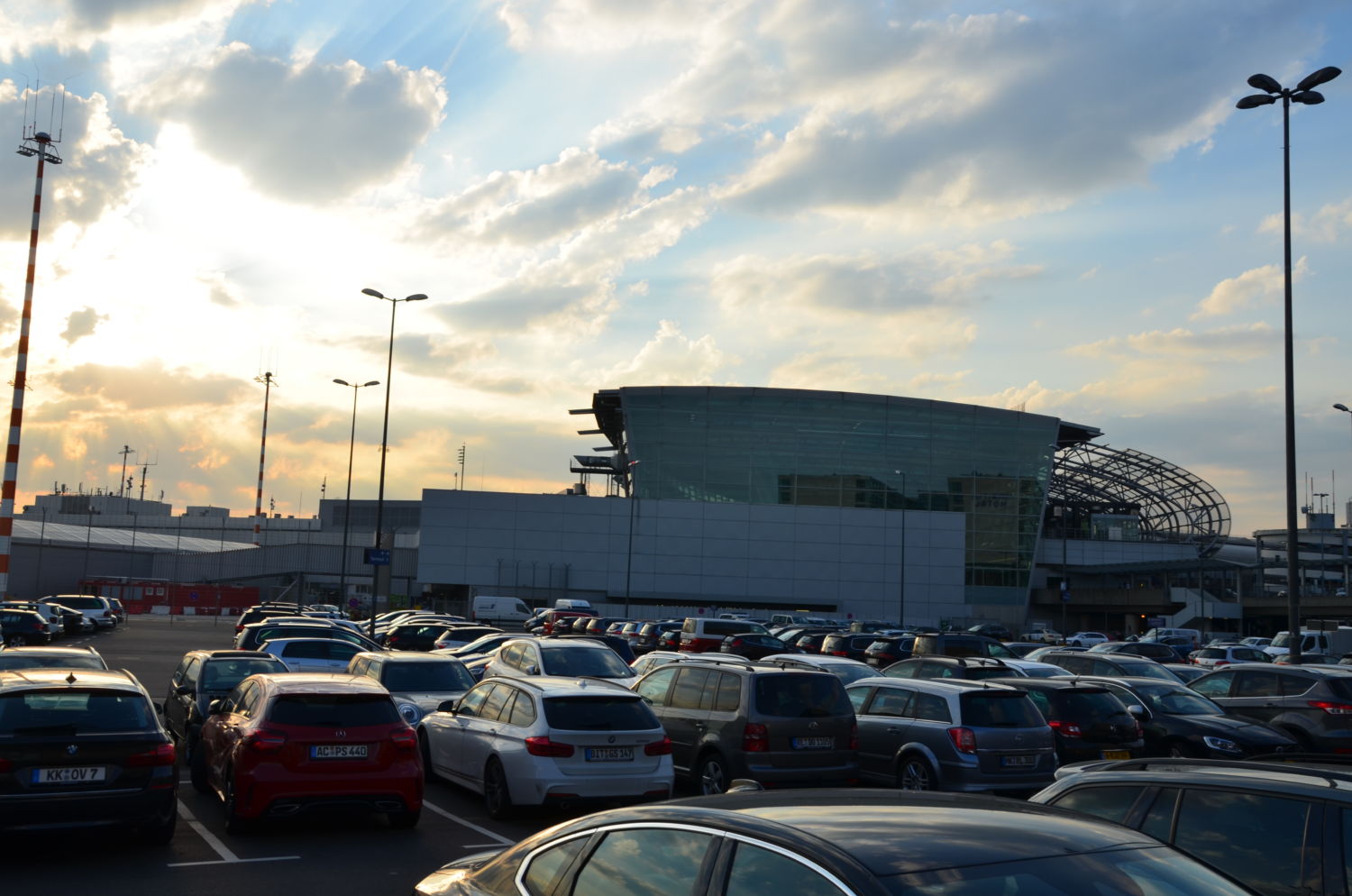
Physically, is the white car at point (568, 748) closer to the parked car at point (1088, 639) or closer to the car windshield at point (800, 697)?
the car windshield at point (800, 697)

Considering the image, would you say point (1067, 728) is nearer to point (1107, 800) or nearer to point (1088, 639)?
point (1107, 800)

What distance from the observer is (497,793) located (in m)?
12.1

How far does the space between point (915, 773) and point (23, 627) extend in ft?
119

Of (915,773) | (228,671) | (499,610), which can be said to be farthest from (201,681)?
(499,610)

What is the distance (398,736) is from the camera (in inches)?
430

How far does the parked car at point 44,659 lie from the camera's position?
1492 cm

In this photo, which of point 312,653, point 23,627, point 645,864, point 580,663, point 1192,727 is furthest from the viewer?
point 23,627

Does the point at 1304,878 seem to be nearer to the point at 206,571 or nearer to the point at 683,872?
the point at 683,872

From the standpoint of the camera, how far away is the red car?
10438 mm

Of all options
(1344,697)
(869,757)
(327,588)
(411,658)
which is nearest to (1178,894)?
(869,757)

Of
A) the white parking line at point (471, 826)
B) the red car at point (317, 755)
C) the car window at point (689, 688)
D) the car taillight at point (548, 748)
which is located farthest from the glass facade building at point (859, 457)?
the red car at point (317, 755)

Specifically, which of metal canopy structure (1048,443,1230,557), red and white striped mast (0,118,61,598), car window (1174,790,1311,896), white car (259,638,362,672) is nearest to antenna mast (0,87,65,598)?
red and white striped mast (0,118,61,598)

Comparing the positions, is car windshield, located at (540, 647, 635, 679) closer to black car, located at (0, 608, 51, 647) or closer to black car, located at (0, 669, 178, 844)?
black car, located at (0, 669, 178, 844)

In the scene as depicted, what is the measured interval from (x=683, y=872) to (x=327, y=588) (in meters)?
93.6
